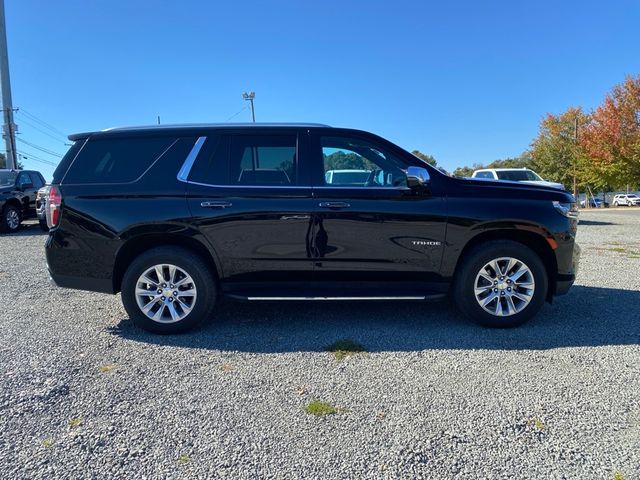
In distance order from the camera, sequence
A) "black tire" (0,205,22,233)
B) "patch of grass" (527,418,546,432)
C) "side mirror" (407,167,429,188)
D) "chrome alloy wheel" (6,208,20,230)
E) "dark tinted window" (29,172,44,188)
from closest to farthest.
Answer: "patch of grass" (527,418,546,432)
"side mirror" (407,167,429,188)
"black tire" (0,205,22,233)
"chrome alloy wheel" (6,208,20,230)
"dark tinted window" (29,172,44,188)

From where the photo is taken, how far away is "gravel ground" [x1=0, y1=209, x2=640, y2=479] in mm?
2305

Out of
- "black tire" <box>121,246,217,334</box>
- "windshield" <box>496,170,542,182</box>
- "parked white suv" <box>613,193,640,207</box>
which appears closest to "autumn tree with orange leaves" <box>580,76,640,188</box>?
"windshield" <box>496,170,542,182</box>

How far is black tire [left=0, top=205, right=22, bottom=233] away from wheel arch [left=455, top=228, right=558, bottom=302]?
13414 millimetres

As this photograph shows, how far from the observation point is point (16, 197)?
1313 cm

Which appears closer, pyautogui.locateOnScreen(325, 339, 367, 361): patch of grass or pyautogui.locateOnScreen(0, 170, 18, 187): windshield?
pyautogui.locateOnScreen(325, 339, 367, 361): patch of grass

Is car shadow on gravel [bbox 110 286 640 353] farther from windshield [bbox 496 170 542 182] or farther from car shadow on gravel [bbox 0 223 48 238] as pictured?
car shadow on gravel [bbox 0 223 48 238]

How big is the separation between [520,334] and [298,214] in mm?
2353

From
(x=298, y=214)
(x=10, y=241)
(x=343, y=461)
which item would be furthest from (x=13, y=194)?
(x=343, y=461)

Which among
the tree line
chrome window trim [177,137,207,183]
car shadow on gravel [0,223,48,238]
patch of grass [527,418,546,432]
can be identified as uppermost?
the tree line

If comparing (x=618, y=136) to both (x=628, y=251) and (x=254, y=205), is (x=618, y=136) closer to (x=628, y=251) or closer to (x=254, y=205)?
(x=628, y=251)

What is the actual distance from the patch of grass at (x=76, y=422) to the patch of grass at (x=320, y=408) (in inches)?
53.2

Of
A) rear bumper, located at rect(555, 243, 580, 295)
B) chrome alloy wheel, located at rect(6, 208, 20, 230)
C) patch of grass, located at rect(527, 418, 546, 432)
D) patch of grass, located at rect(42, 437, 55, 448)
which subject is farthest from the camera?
chrome alloy wheel, located at rect(6, 208, 20, 230)

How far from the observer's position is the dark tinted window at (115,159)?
4.17 meters

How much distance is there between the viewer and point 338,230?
13.5 ft
